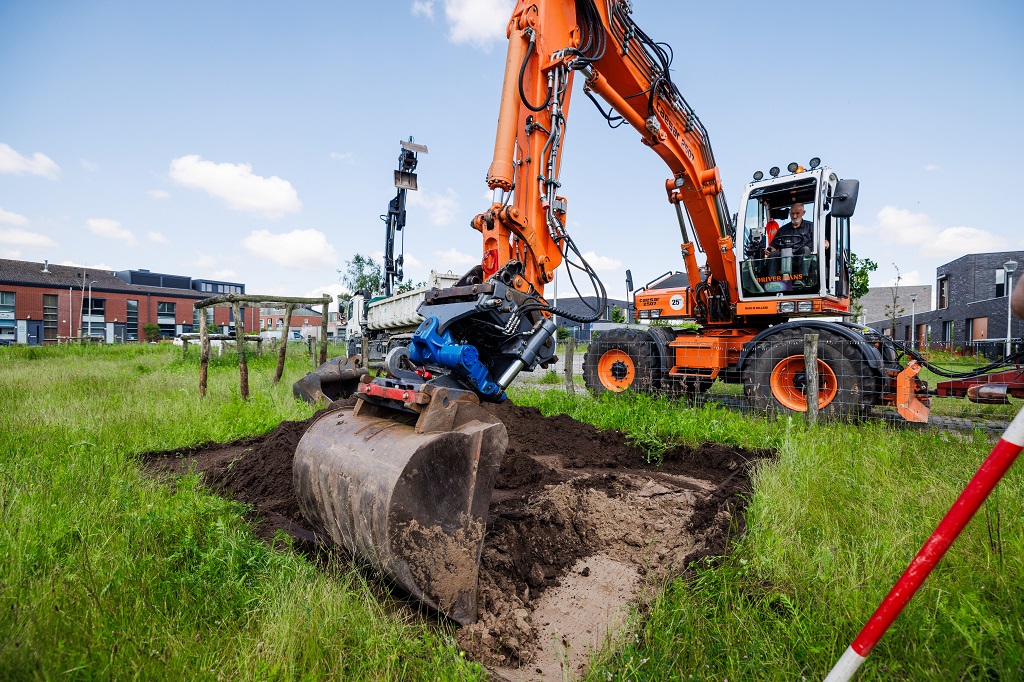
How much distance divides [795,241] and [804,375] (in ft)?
6.69

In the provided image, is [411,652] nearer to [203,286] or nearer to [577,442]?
[577,442]

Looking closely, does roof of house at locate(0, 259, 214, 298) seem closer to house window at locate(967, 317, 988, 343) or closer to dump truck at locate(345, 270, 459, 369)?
dump truck at locate(345, 270, 459, 369)

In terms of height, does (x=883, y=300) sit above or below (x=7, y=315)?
above

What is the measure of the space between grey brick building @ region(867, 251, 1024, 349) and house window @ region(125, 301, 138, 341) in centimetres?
6498

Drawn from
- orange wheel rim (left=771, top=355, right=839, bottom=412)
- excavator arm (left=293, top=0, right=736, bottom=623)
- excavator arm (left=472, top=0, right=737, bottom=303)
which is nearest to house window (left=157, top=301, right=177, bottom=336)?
excavator arm (left=293, top=0, right=736, bottom=623)

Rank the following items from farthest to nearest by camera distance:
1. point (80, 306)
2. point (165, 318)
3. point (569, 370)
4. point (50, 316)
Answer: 1. point (165, 318)
2. point (80, 306)
3. point (50, 316)
4. point (569, 370)

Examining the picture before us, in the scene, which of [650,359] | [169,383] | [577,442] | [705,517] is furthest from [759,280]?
[169,383]

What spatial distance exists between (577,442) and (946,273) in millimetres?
40389

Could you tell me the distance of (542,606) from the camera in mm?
2598

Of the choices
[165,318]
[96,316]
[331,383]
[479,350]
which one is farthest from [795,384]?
[165,318]

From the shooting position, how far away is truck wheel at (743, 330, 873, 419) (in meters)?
6.04

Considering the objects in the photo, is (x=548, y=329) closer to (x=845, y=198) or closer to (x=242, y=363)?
(x=845, y=198)

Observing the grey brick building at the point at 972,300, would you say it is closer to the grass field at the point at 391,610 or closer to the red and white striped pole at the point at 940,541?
the grass field at the point at 391,610

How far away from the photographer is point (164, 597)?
219 cm
